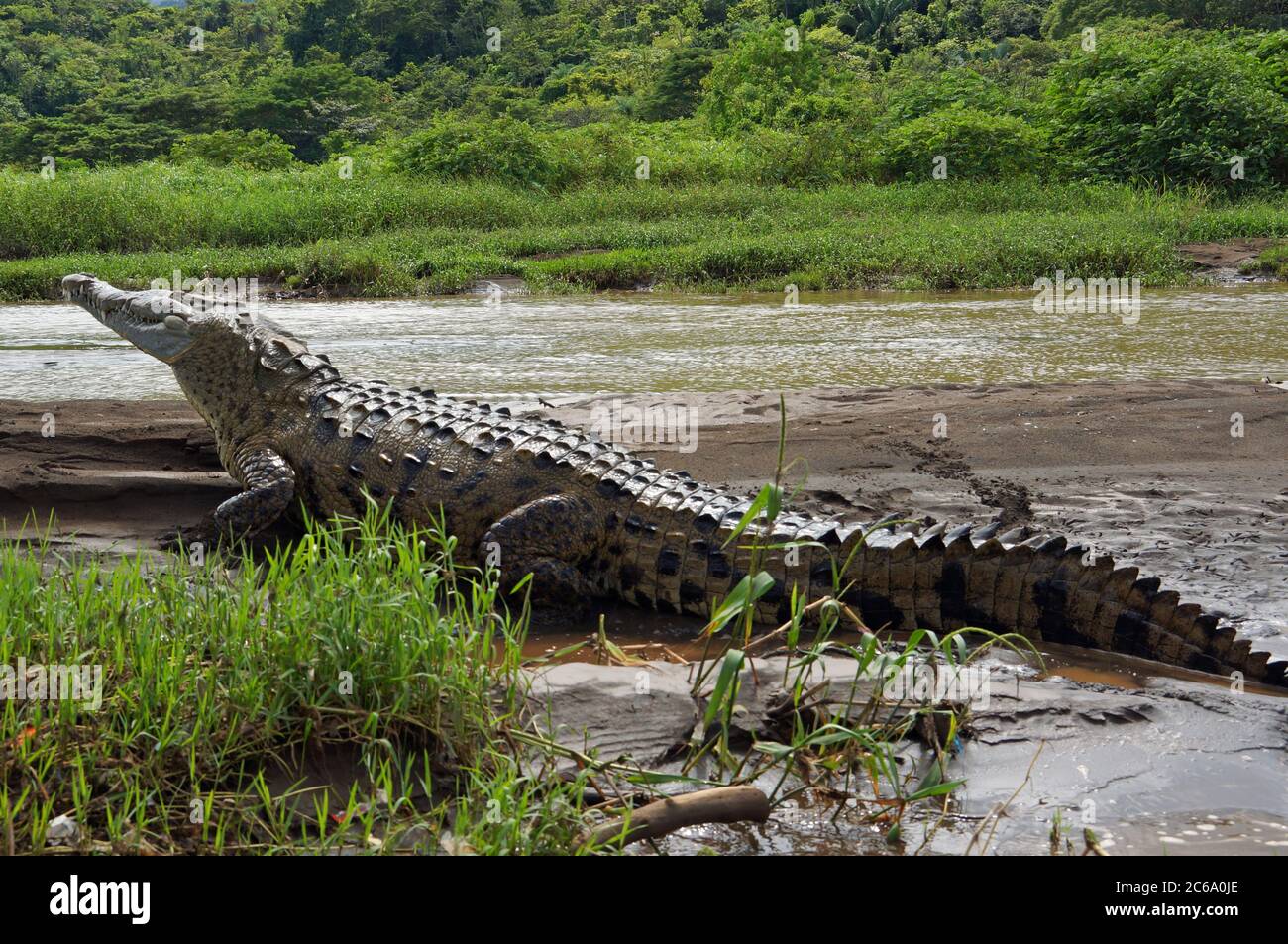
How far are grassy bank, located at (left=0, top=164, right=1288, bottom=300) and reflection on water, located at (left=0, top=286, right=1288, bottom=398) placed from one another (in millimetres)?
1058

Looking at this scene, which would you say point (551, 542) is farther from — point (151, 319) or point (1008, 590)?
point (151, 319)

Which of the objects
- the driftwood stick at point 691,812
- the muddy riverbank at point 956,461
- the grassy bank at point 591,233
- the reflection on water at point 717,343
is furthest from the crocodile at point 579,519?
the grassy bank at point 591,233

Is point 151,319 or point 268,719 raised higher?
point 151,319

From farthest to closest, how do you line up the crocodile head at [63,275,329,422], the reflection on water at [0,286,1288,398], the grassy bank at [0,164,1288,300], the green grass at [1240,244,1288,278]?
1. the grassy bank at [0,164,1288,300]
2. the green grass at [1240,244,1288,278]
3. the reflection on water at [0,286,1288,398]
4. the crocodile head at [63,275,329,422]

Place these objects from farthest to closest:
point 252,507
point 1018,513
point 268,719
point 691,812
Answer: point 1018,513 → point 252,507 → point 268,719 → point 691,812

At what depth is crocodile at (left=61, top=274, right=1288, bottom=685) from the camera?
361cm

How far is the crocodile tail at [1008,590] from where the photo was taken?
351cm

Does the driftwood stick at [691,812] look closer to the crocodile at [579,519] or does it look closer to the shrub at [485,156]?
the crocodile at [579,519]

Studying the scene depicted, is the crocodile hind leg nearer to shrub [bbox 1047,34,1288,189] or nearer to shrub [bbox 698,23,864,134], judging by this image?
shrub [bbox 1047,34,1288,189]

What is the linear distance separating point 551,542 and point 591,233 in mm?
12336

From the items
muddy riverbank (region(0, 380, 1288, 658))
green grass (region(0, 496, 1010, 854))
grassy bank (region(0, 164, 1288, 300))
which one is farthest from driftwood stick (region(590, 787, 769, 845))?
grassy bank (region(0, 164, 1288, 300))

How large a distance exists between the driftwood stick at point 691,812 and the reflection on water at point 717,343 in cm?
497

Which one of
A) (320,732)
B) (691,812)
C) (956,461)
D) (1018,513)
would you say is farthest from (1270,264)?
(320,732)

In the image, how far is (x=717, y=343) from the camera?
9.41m
